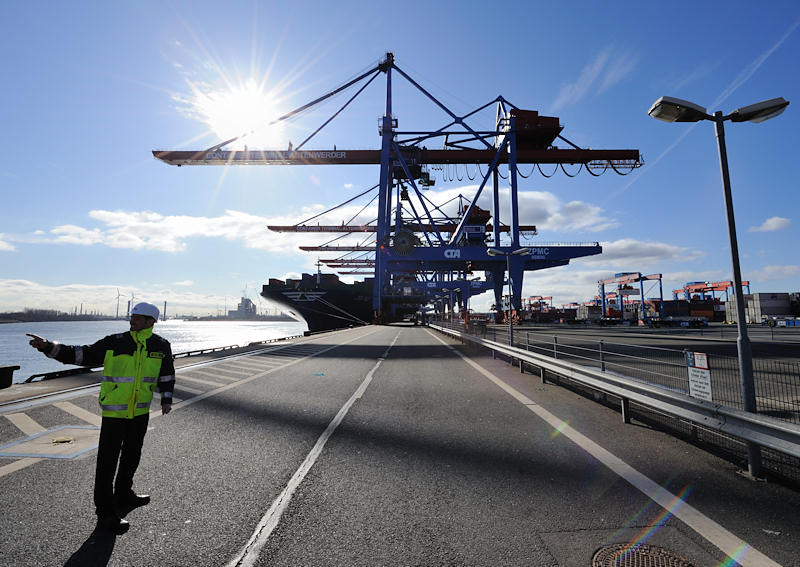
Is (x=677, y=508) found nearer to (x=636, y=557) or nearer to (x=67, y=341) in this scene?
(x=636, y=557)

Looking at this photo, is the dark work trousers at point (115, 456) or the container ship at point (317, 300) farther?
the container ship at point (317, 300)

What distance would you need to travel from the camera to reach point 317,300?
45781 millimetres

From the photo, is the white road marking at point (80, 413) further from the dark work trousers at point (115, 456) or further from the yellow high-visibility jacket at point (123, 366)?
the yellow high-visibility jacket at point (123, 366)

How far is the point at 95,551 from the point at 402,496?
233cm

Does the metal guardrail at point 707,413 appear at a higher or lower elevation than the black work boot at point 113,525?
higher

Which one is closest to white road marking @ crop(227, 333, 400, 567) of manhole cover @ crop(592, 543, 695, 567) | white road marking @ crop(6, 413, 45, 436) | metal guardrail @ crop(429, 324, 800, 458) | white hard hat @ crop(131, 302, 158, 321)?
white hard hat @ crop(131, 302, 158, 321)

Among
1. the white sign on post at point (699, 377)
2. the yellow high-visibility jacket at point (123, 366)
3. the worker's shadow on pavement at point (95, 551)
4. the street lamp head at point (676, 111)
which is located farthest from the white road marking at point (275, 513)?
the street lamp head at point (676, 111)

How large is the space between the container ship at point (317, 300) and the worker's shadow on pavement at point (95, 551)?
4359 cm

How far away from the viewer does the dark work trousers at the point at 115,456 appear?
303cm

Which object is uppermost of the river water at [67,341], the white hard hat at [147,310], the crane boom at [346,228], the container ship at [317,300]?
the crane boom at [346,228]

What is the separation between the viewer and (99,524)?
117 inches

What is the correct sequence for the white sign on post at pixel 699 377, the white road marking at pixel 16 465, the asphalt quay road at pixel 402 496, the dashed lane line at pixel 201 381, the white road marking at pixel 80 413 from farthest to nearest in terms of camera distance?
the dashed lane line at pixel 201 381
the white road marking at pixel 80 413
the white sign on post at pixel 699 377
the white road marking at pixel 16 465
the asphalt quay road at pixel 402 496

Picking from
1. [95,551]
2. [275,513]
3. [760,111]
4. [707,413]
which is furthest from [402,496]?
[760,111]

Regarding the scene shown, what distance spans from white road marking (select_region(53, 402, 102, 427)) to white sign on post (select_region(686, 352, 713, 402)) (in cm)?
825
